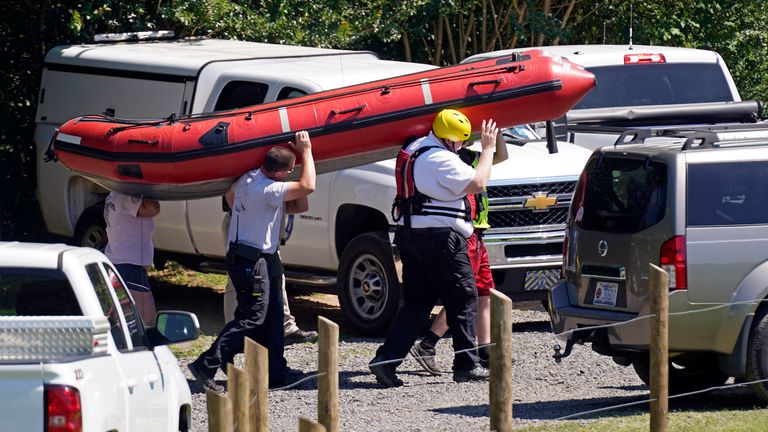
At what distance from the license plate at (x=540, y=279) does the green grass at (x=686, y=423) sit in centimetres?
265

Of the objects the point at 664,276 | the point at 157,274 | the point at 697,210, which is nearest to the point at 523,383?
the point at 697,210

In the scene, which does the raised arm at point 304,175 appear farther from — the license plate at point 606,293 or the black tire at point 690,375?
the black tire at point 690,375

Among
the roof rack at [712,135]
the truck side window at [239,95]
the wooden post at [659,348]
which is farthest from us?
the truck side window at [239,95]

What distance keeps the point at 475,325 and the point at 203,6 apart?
614 cm

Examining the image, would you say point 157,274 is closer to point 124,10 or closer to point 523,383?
point 124,10

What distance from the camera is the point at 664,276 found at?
6832 millimetres

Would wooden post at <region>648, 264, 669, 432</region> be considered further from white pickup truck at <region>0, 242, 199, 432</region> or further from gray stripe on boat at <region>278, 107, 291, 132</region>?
gray stripe on boat at <region>278, 107, 291, 132</region>

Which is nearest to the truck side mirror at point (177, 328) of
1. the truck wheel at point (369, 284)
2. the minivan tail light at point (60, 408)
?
the minivan tail light at point (60, 408)

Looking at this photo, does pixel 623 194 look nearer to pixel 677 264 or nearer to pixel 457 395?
pixel 677 264

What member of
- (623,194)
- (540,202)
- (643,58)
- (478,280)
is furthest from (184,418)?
(643,58)

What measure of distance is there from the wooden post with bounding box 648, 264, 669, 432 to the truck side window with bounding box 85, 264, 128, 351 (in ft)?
8.66

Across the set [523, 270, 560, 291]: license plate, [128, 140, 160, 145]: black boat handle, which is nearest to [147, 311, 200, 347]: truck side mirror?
[128, 140, 160, 145]: black boat handle

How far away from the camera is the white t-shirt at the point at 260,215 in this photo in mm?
9117

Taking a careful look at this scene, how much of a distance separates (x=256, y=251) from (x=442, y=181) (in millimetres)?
1319
